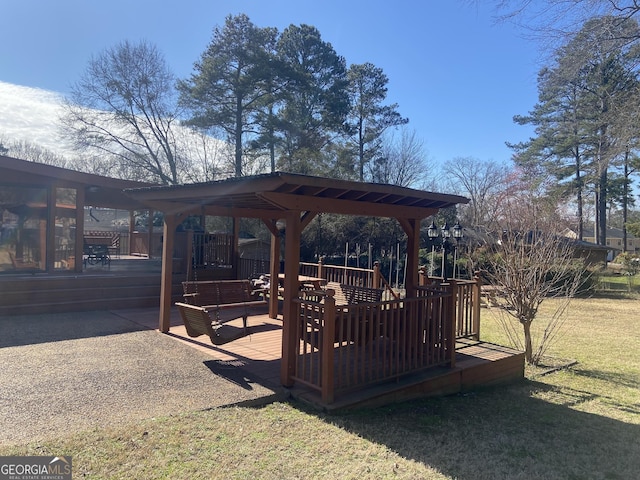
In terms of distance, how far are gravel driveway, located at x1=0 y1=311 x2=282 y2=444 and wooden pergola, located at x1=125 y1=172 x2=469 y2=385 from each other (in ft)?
2.43

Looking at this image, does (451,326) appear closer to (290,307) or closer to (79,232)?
(290,307)

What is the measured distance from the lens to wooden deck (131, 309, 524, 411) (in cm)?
421

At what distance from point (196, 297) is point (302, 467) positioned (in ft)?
12.7

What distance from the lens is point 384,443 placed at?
3.44m

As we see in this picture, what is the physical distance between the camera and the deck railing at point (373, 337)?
4.01m

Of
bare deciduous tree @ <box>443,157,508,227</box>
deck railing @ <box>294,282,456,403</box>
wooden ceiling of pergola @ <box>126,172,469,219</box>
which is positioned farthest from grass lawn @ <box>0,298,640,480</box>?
bare deciduous tree @ <box>443,157,508,227</box>

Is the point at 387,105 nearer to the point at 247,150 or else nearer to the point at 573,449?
the point at 247,150

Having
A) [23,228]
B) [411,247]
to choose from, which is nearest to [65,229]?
[23,228]

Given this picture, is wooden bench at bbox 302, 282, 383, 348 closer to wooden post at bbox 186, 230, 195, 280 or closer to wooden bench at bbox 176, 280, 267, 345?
wooden bench at bbox 176, 280, 267, 345

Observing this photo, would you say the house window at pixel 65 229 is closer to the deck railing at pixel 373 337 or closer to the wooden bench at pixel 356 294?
the wooden bench at pixel 356 294

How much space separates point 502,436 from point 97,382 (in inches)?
154

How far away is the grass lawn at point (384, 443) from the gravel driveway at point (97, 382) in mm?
227

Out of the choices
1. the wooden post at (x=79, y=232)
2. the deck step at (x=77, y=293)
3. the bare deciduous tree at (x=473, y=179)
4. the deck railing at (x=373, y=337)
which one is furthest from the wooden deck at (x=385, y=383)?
the bare deciduous tree at (x=473, y=179)

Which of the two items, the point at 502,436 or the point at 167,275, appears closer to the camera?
the point at 502,436
